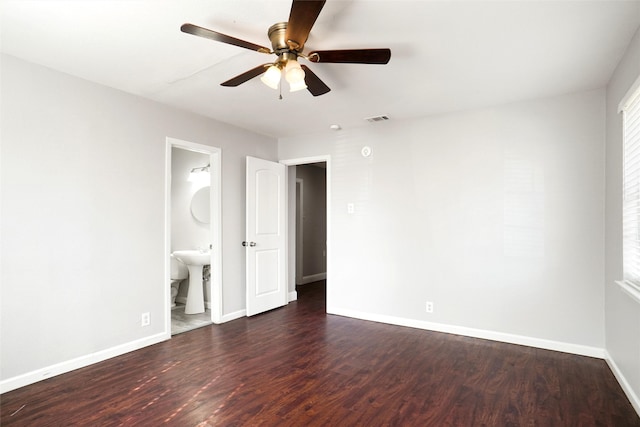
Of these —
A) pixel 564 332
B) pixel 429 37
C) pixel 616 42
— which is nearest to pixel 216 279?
pixel 429 37

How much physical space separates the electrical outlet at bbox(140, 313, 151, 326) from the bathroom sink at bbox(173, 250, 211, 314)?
43.3 inches

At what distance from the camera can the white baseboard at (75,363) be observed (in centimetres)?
248

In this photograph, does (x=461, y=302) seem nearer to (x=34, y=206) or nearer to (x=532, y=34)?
(x=532, y=34)

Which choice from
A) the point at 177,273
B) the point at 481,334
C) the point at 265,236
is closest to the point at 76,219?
the point at 177,273

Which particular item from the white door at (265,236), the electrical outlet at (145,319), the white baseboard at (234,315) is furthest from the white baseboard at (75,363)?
the white door at (265,236)

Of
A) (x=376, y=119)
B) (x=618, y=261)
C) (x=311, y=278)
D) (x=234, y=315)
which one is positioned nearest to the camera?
(x=618, y=261)

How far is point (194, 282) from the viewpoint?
4.48 metres

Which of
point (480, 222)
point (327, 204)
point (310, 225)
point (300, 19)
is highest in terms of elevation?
point (300, 19)

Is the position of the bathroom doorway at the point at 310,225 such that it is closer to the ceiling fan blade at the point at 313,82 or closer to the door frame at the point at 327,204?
the door frame at the point at 327,204

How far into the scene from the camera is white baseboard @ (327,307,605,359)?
3.12 m

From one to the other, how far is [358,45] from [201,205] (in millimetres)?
3519

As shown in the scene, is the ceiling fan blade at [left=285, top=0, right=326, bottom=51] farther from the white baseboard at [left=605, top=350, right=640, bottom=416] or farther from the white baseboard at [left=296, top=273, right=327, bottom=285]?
the white baseboard at [left=296, top=273, right=327, bottom=285]

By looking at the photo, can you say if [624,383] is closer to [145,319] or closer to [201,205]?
[145,319]

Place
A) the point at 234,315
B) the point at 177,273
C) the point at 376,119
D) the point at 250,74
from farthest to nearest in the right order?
the point at 177,273 → the point at 234,315 → the point at 376,119 → the point at 250,74
